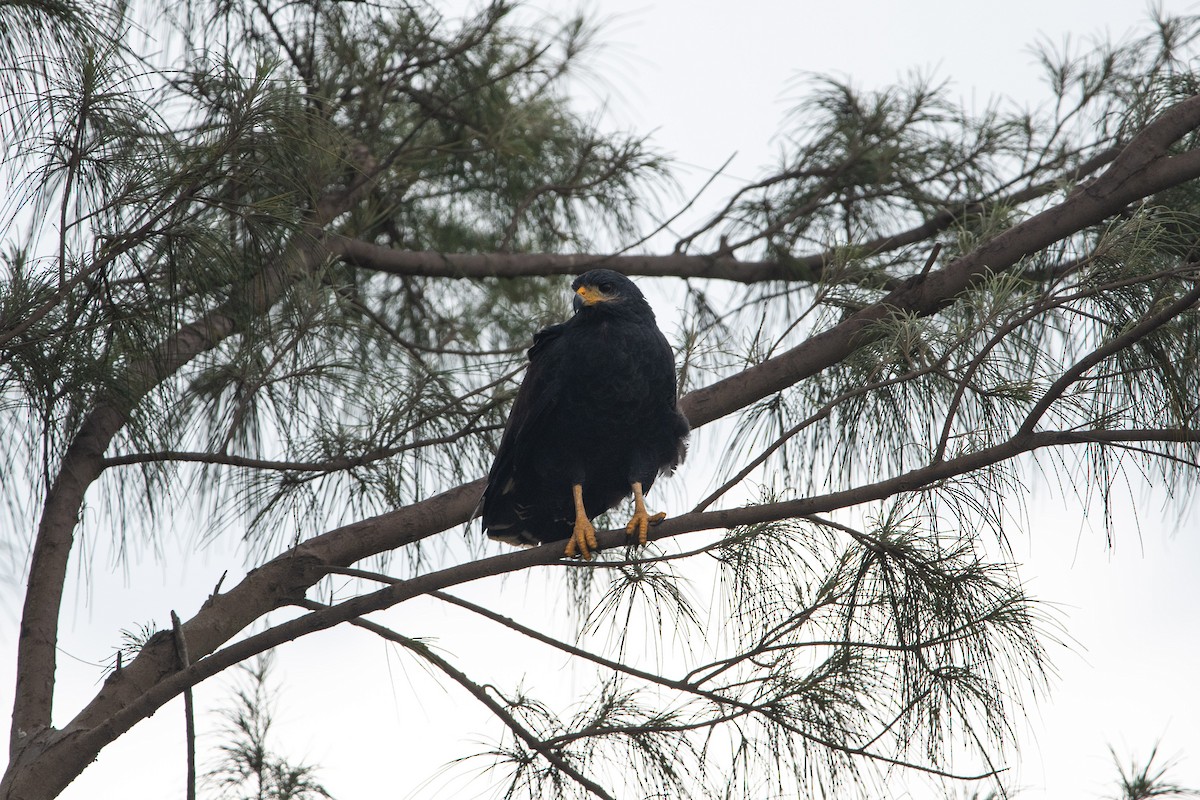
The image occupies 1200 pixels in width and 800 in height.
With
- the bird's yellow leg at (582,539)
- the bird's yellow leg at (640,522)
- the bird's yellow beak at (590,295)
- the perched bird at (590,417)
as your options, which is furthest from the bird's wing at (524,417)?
the bird's yellow leg at (640,522)

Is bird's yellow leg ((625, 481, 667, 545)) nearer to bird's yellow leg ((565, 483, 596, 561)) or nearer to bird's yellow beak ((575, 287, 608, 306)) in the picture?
bird's yellow leg ((565, 483, 596, 561))

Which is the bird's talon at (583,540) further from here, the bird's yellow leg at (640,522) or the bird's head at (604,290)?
the bird's head at (604,290)

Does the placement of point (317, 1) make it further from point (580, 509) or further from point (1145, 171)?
point (1145, 171)

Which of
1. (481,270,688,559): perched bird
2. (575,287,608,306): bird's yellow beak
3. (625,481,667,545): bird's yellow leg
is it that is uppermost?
(575,287,608,306): bird's yellow beak

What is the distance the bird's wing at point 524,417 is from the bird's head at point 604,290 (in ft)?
0.40

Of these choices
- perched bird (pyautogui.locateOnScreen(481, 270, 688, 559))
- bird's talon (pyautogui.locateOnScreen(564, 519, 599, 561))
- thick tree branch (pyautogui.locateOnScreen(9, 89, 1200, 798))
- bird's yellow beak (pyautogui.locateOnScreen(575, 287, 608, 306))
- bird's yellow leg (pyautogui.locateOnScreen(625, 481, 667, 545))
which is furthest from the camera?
bird's yellow beak (pyautogui.locateOnScreen(575, 287, 608, 306))

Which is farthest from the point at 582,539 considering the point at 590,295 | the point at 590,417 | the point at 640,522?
the point at 590,295

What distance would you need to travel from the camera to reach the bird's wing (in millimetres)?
2711

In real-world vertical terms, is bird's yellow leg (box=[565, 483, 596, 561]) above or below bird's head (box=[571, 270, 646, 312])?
below

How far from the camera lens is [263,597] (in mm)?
2465

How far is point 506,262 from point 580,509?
1.14 metres

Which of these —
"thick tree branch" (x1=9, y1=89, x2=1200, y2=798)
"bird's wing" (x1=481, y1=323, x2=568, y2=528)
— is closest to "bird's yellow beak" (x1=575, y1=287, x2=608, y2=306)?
"bird's wing" (x1=481, y1=323, x2=568, y2=528)

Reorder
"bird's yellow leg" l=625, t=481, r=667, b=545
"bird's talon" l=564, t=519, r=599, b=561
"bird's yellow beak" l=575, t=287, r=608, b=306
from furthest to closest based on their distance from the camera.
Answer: "bird's yellow beak" l=575, t=287, r=608, b=306 → "bird's talon" l=564, t=519, r=599, b=561 → "bird's yellow leg" l=625, t=481, r=667, b=545

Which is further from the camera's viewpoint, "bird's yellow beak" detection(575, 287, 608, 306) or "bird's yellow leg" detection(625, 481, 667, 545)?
"bird's yellow beak" detection(575, 287, 608, 306)
